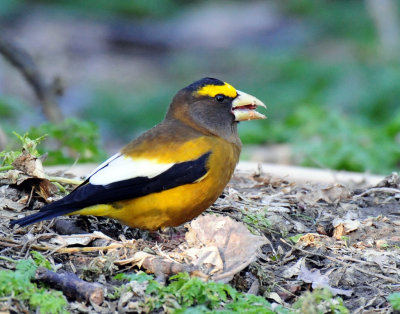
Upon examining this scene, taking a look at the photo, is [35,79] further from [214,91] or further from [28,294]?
[28,294]

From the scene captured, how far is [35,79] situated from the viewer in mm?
7840

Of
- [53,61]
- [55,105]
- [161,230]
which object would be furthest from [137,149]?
[53,61]

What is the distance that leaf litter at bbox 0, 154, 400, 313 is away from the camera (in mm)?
3988

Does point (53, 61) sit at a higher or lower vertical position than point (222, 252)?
higher

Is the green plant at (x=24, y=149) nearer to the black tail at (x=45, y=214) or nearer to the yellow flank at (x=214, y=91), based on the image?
the black tail at (x=45, y=214)

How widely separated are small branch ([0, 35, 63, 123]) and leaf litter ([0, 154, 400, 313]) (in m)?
2.90

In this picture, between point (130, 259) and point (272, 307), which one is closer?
point (272, 307)

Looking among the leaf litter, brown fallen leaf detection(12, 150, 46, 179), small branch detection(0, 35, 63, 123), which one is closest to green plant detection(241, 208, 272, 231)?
the leaf litter

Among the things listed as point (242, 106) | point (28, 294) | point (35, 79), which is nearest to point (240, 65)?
point (35, 79)

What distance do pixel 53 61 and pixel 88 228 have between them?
11.8m

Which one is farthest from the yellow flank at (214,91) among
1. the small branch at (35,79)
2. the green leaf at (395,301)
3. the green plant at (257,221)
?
the small branch at (35,79)

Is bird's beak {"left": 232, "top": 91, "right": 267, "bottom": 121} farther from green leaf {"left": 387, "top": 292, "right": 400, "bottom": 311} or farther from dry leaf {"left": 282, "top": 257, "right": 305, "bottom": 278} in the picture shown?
green leaf {"left": 387, "top": 292, "right": 400, "bottom": 311}

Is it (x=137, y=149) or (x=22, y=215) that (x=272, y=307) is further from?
(x=22, y=215)

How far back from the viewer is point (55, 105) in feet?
26.1
